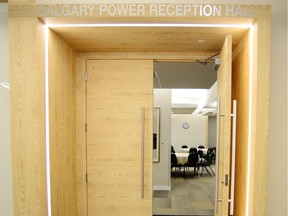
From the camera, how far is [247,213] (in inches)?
79.0

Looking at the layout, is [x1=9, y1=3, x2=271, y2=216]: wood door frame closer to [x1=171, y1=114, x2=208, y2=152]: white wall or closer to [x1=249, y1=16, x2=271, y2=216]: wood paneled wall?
[x1=249, y1=16, x2=271, y2=216]: wood paneled wall

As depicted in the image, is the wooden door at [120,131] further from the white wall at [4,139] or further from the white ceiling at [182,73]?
the white ceiling at [182,73]

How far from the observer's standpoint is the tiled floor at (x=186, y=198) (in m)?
4.48

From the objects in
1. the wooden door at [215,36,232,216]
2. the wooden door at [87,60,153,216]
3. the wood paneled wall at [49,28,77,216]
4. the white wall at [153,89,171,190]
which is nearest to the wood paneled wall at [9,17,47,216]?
the wood paneled wall at [49,28,77,216]

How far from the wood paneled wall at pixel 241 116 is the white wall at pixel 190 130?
11163mm

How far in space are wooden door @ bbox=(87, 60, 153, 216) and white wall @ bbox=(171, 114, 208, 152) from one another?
10.9 m

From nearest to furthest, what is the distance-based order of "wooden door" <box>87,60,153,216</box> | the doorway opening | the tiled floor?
"wooden door" <box>87,60,153,216</box> → the doorway opening → the tiled floor

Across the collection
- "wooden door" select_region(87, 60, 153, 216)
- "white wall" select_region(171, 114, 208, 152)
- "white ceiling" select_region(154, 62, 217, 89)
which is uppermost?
"white ceiling" select_region(154, 62, 217, 89)

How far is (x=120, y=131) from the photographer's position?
285cm

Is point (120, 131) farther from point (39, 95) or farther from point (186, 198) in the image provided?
point (186, 198)

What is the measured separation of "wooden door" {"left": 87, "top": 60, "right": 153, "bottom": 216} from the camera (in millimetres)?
2848

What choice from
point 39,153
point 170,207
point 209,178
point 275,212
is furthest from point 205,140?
point 39,153

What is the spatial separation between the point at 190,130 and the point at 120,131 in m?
11.3

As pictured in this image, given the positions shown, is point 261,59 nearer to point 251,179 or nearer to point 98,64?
point 251,179
